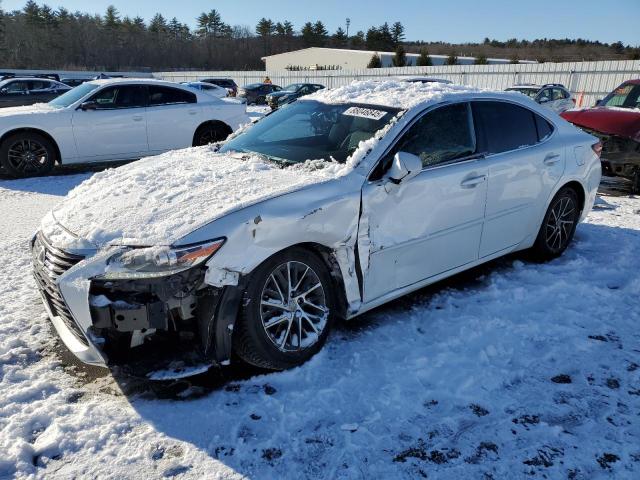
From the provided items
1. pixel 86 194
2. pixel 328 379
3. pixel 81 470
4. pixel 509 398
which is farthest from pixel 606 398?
pixel 86 194

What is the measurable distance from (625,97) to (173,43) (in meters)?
99.2

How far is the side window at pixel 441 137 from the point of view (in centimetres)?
363

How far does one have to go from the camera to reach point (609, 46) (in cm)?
8550

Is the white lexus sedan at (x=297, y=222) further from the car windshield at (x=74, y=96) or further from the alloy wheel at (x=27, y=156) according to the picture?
the car windshield at (x=74, y=96)

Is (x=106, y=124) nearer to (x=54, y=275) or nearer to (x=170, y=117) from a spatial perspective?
(x=170, y=117)

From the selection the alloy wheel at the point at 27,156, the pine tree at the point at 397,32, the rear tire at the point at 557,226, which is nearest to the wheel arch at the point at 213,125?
the alloy wheel at the point at 27,156

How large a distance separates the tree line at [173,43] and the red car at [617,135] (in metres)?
71.1

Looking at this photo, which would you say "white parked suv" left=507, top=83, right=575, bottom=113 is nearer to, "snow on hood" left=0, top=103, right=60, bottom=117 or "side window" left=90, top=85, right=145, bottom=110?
"side window" left=90, top=85, right=145, bottom=110

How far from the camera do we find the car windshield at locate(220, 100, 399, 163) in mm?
3666

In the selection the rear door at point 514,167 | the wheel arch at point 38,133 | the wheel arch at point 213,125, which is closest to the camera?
the rear door at point 514,167

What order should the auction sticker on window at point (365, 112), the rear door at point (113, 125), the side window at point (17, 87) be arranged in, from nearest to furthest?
the auction sticker on window at point (365, 112)
the rear door at point (113, 125)
the side window at point (17, 87)

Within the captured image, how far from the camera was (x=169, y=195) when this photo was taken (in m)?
3.14

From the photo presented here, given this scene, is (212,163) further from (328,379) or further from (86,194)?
(328,379)

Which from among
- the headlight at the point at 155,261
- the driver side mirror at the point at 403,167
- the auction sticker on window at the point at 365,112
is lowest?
the headlight at the point at 155,261
